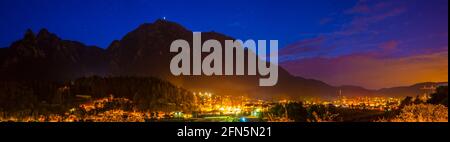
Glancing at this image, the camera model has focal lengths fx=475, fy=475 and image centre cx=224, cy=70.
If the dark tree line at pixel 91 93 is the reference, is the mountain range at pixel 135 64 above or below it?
above

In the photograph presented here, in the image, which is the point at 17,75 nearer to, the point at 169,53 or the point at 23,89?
the point at 23,89

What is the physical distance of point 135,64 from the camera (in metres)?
110

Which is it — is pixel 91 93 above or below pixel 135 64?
below

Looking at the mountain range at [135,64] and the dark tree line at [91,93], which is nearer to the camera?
the dark tree line at [91,93]

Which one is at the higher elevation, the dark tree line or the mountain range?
the mountain range

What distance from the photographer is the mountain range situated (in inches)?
3578

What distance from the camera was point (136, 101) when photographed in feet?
224

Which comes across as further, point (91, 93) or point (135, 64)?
point (135, 64)

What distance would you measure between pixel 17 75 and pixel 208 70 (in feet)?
137

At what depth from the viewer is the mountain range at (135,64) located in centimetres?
9088

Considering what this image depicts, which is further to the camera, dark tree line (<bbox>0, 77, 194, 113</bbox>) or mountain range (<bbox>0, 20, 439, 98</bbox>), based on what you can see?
mountain range (<bbox>0, 20, 439, 98</bbox>)
